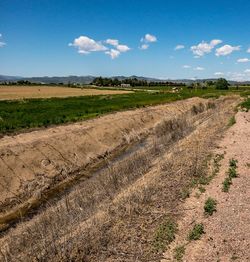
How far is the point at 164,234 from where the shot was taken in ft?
36.2

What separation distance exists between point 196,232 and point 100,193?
20.4ft

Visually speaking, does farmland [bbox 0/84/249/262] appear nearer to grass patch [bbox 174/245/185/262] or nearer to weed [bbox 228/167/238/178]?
grass patch [bbox 174/245/185/262]

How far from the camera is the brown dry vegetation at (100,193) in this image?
34.0 ft

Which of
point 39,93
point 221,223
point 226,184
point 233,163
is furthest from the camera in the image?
point 39,93

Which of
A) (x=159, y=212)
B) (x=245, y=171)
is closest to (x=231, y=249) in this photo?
(x=159, y=212)

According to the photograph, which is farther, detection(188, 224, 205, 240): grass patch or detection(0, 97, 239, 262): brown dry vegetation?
detection(188, 224, 205, 240): grass patch

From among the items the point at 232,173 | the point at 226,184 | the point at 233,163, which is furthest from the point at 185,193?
the point at 233,163

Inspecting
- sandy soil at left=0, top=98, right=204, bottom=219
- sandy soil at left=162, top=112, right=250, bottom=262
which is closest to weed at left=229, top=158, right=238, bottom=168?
sandy soil at left=162, top=112, right=250, bottom=262

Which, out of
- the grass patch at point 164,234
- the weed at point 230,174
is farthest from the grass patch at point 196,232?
the weed at point 230,174

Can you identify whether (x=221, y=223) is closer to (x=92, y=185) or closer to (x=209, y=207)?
(x=209, y=207)

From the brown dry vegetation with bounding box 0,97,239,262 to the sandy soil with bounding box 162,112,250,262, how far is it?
64 centimetres

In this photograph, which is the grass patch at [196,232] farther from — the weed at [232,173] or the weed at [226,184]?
the weed at [232,173]

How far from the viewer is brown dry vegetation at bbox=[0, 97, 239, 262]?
408 inches

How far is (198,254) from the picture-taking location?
9984 millimetres
